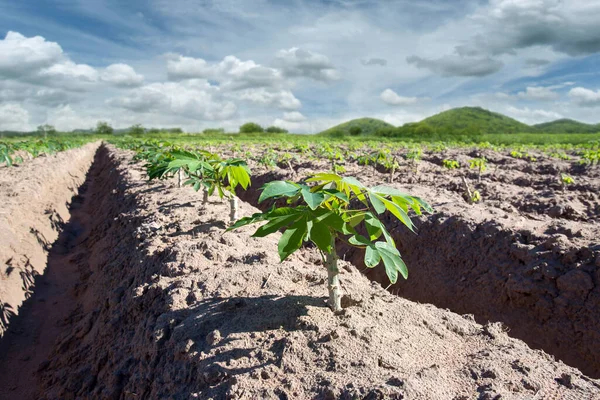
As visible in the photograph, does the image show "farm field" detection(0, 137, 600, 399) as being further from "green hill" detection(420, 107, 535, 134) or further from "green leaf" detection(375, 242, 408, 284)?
"green hill" detection(420, 107, 535, 134)

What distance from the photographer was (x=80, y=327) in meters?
3.47

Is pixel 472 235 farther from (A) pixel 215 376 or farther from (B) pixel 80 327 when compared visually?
(B) pixel 80 327

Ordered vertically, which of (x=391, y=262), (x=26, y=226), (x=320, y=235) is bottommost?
(x=26, y=226)

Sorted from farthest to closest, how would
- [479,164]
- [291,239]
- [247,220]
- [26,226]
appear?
1. [479,164]
2. [26,226]
3. [247,220]
4. [291,239]

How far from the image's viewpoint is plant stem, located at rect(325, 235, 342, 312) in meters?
2.12

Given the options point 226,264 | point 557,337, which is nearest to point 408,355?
point 226,264

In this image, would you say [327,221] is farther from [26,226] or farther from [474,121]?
[474,121]

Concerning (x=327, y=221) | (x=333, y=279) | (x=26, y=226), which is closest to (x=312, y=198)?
(x=327, y=221)

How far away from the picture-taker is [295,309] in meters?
2.26

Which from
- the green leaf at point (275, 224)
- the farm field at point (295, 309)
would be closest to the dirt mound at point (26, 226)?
the farm field at point (295, 309)

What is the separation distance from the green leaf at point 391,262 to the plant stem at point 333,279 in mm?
318

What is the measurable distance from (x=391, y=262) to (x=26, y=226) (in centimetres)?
625

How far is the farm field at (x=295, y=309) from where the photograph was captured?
185cm

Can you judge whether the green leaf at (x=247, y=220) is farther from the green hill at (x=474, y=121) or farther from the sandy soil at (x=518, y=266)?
the green hill at (x=474, y=121)
